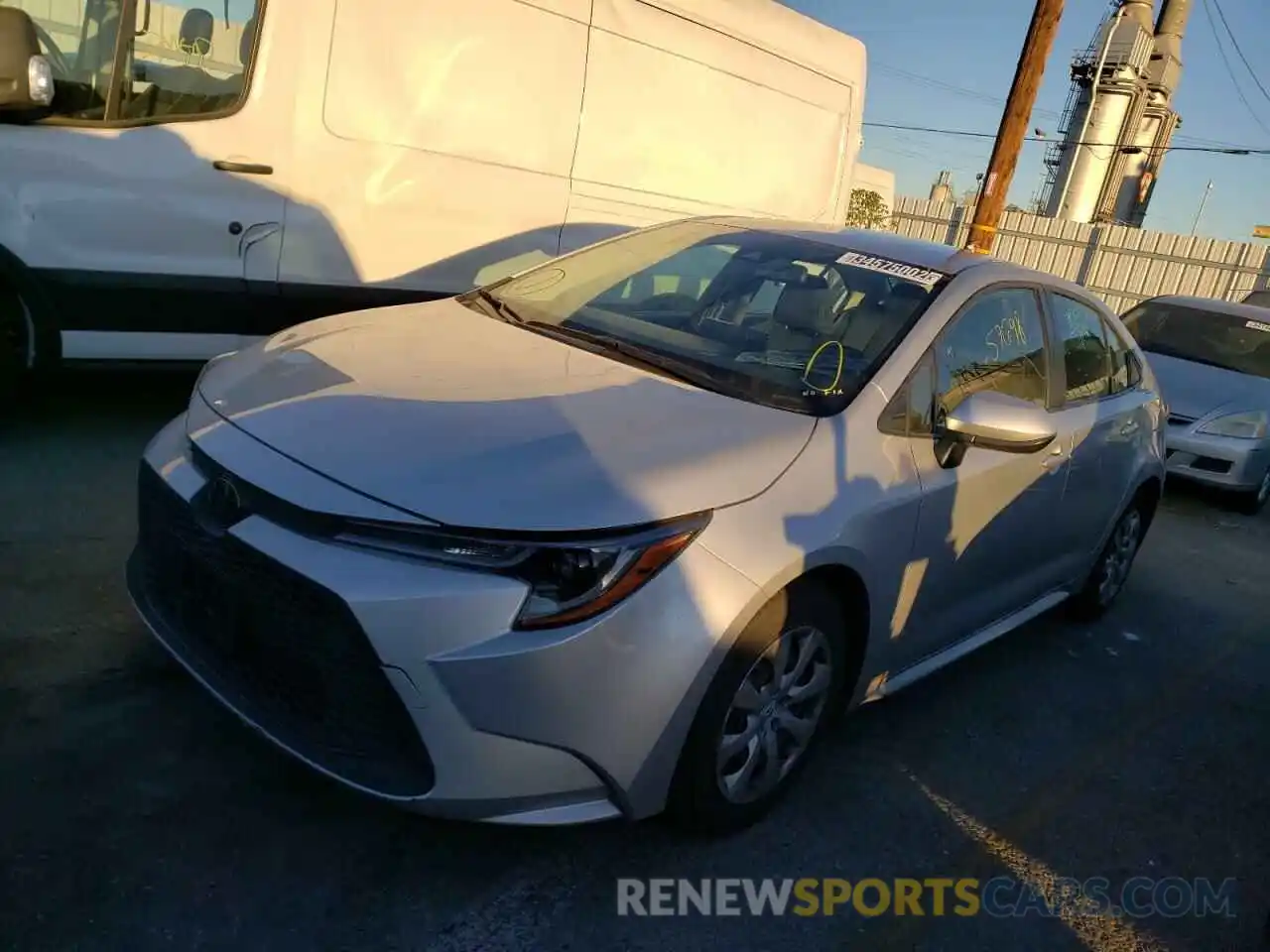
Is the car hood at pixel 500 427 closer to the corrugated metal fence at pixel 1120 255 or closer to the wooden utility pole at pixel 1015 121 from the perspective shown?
the wooden utility pole at pixel 1015 121

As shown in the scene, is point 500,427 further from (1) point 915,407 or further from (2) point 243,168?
(2) point 243,168

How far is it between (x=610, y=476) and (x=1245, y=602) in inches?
189

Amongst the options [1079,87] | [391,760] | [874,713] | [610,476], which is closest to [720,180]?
[874,713]

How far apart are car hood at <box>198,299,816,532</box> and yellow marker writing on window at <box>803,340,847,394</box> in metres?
0.21

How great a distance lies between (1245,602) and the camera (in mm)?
5672

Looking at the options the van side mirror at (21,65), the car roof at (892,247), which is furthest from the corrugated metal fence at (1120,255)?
the van side mirror at (21,65)

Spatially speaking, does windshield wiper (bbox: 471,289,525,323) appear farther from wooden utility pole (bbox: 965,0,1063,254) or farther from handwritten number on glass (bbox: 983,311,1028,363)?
wooden utility pole (bbox: 965,0,1063,254)

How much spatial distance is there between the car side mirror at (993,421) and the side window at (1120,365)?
4.74 ft

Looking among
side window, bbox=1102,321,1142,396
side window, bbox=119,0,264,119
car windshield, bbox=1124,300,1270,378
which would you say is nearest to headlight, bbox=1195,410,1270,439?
car windshield, bbox=1124,300,1270,378

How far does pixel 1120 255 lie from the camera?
23156 millimetres

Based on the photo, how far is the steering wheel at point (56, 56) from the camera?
4.34 meters

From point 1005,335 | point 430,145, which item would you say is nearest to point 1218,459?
point 1005,335

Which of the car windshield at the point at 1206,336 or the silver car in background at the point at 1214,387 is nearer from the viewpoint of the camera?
the silver car in background at the point at 1214,387

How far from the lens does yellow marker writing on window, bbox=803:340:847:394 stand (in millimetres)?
2958
